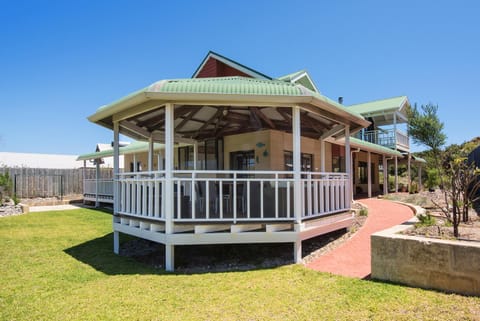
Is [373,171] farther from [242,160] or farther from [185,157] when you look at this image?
[185,157]

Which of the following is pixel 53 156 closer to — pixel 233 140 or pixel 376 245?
pixel 233 140

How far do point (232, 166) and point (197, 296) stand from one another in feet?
23.9

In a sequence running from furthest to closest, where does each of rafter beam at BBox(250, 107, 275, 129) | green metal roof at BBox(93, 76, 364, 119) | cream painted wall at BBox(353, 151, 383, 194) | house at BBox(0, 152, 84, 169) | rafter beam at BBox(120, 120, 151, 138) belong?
house at BBox(0, 152, 84, 169) → cream painted wall at BBox(353, 151, 383, 194) → rafter beam at BBox(250, 107, 275, 129) → rafter beam at BBox(120, 120, 151, 138) → green metal roof at BBox(93, 76, 364, 119)

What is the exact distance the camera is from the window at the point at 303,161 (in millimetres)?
11242

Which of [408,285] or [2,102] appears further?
[2,102]

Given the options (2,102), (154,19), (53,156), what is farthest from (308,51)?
(53,156)

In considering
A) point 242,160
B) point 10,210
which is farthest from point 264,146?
point 10,210

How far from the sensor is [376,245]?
16.0 feet

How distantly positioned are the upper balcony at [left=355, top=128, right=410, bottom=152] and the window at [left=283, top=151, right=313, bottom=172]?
36.7 ft

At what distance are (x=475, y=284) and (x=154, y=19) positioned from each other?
13.7 meters

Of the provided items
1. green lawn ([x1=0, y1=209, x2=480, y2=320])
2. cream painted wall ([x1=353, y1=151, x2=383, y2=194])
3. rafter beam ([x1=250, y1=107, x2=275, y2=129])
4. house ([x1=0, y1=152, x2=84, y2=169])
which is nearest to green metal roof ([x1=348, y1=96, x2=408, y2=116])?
cream painted wall ([x1=353, y1=151, x2=383, y2=194])

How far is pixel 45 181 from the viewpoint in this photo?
21.6m

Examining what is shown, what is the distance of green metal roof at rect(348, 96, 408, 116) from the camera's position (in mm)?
21522

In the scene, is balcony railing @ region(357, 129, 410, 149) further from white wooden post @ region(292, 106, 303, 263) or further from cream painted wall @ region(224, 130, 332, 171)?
white wooden post @ region(292, 106, 303, 263)
